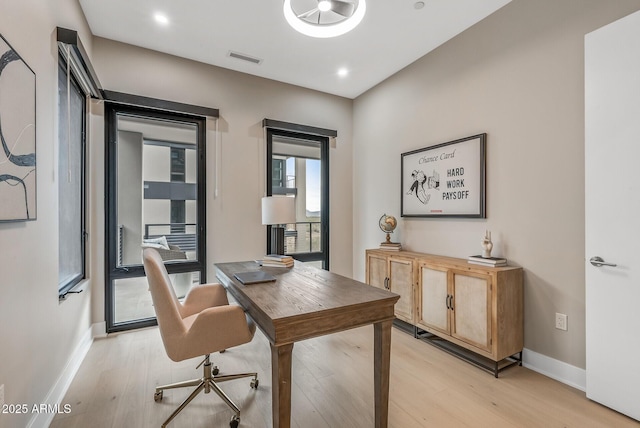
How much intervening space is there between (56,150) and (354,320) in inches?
90.0

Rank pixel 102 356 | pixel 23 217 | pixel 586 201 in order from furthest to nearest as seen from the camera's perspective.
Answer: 1. pixel 102 356
2. pixel 586 201
3. pixel 23 217

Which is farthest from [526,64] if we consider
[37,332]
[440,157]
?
[37,332]

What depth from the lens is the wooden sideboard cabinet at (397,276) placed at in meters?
2.97

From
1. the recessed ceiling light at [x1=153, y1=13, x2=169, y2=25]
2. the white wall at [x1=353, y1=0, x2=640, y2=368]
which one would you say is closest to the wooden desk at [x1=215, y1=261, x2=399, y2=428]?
the white wall at [x1=353, y1=0, x2=640, y2=368]

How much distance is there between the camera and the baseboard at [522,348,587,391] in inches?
81.8

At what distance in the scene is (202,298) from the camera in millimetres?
2236

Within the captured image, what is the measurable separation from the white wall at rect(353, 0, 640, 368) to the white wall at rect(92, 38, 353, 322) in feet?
6.37

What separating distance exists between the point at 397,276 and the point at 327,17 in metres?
2.60

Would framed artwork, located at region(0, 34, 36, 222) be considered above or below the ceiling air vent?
below

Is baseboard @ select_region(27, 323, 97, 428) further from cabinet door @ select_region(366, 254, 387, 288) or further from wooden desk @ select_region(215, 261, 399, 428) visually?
cabinet door @ select_region(366, 254, 387, 288)

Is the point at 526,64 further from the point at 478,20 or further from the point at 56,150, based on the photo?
the point at 56,150

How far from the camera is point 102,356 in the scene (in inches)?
101

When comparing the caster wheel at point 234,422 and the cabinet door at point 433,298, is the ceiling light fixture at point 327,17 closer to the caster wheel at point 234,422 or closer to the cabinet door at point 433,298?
the cabinet door at point 433,298

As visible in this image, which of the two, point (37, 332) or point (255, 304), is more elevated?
point (255, 304)
